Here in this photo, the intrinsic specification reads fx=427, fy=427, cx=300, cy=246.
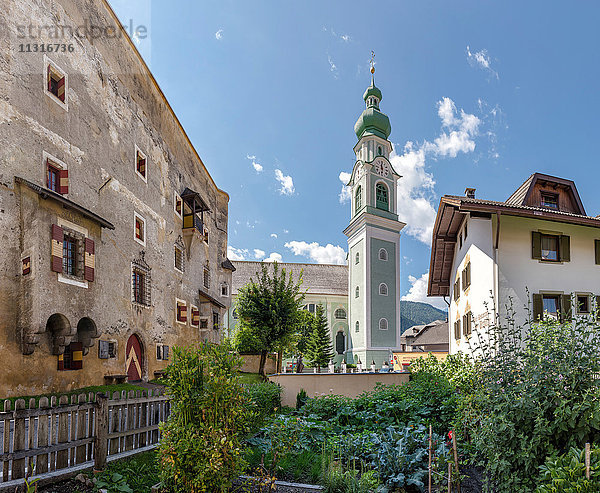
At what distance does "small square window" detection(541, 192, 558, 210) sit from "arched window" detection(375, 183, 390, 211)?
97.8ft

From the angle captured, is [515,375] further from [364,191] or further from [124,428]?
[364,191]

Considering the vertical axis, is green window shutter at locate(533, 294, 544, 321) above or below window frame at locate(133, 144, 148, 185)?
below

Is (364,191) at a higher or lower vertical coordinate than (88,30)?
higher

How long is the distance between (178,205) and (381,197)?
32657 mm

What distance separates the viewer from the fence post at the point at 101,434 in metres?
7.18

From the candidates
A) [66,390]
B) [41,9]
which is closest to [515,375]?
[66,390]

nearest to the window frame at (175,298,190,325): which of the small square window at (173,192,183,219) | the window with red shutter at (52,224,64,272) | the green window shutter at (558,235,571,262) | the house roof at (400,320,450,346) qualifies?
the small square window at (173,192,183,219)

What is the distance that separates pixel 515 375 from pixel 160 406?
23.5 feet

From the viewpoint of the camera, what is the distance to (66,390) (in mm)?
12211

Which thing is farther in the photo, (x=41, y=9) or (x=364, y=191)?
(x=364, y=191)

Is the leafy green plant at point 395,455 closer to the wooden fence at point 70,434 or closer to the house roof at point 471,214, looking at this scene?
the wooden fence at point 70,434

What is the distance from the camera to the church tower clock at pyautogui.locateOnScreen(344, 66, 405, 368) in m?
46.7

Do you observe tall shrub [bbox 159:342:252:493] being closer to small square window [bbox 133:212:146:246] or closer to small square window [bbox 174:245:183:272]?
small square window [bbox 133:212:146:246]

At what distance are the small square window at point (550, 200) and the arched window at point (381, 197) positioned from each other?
97.8ft
